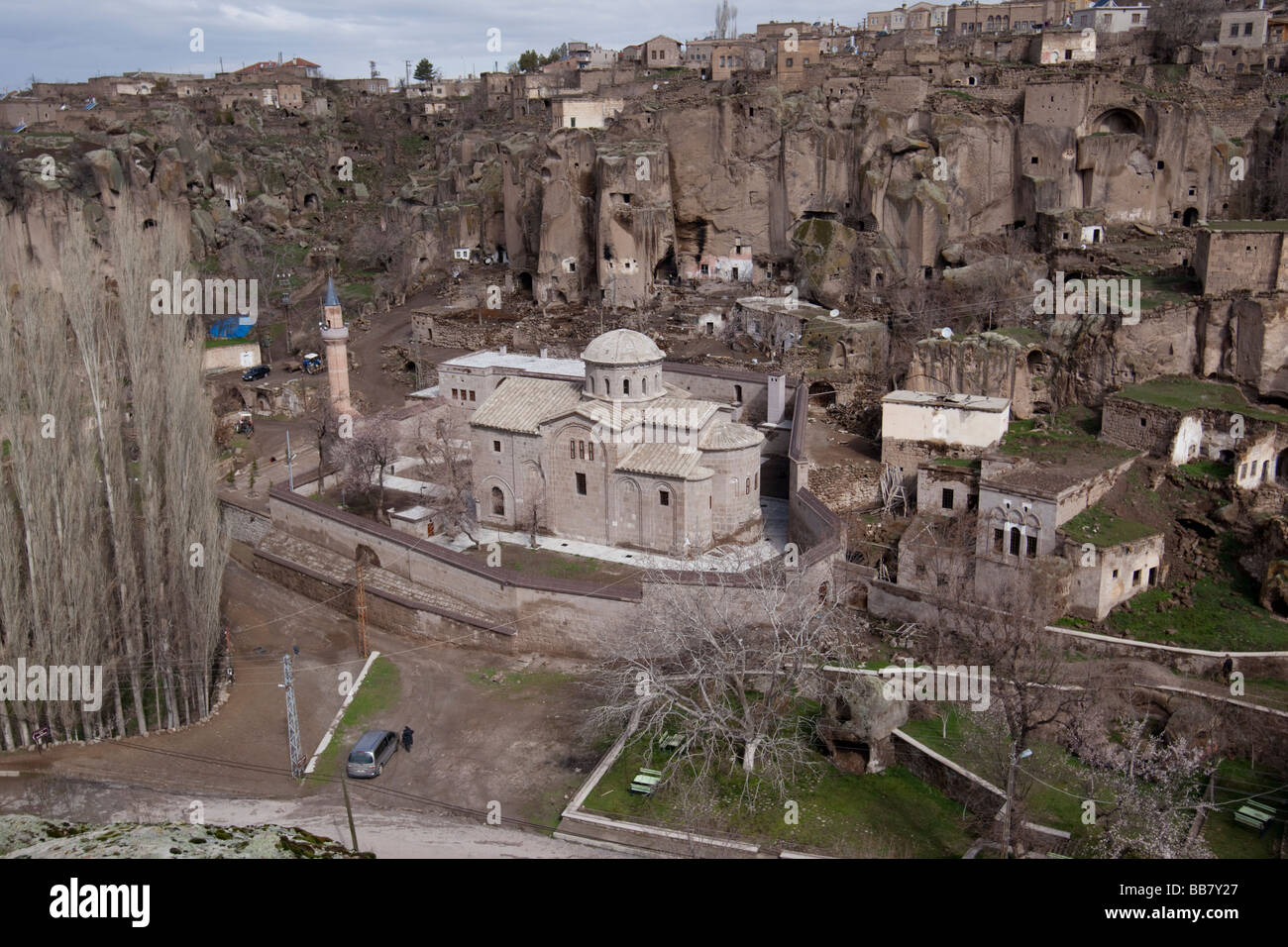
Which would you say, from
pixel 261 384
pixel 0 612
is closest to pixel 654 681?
pixel 0 612

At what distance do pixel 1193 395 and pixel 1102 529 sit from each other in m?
7.13

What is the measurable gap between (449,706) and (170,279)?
12.3 m

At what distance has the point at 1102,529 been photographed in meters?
25.5

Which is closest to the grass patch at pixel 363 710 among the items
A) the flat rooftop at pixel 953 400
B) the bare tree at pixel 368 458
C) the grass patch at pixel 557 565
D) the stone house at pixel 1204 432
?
the grass patch at pixel 557 565

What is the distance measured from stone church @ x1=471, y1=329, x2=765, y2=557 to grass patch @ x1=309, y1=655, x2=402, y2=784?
6.40m

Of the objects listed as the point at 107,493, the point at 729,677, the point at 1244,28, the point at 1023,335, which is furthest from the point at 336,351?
the point at 1244,28

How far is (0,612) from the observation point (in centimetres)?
2238

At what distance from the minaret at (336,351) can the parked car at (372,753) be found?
16469 mm

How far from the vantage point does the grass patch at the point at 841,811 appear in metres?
18.5

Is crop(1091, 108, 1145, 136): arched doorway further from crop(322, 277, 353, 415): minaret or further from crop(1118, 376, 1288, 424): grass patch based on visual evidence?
crop(322, 277, 353, 415): minaret

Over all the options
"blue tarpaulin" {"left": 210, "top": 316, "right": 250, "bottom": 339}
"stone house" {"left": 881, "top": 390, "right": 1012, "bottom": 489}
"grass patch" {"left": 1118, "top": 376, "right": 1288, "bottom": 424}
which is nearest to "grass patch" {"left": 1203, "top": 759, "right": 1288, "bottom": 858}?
"stone house" {"left": 881, "top": 390, "right": 1012, "bottom": 489}

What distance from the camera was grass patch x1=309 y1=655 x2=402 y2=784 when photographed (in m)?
22.6

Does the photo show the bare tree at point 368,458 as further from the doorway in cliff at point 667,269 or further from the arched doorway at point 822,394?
the doorway in cliff at point 667,269
